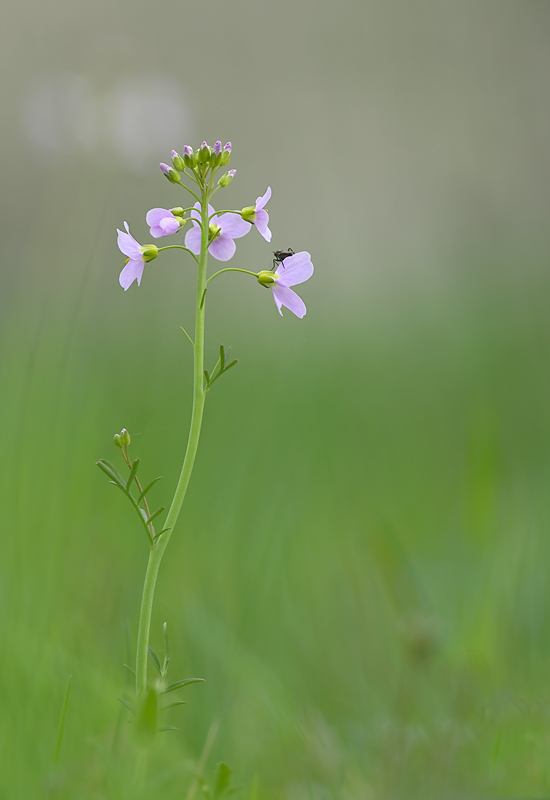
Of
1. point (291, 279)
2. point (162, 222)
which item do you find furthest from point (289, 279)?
point (162, 222)

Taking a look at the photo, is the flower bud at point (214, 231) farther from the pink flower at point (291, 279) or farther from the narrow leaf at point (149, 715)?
the narrow leaf at point (149, 715)

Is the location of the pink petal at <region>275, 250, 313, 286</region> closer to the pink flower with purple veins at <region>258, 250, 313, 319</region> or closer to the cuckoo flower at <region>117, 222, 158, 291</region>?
the pink flower with purple veins at <region>258, 250, 313, 319</region>

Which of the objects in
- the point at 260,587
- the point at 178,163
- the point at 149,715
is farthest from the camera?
the point at 260,587

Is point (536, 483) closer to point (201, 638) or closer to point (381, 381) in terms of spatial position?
point (381, 381)

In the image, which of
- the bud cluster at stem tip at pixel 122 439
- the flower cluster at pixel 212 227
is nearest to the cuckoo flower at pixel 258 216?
the flower cluster at pixel 212 227

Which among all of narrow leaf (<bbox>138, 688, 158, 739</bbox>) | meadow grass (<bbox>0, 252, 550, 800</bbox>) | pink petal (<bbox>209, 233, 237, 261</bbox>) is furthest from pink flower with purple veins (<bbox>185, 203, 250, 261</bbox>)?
narrow leaf (<bbox>138, 688, 158, 739</bbox>)

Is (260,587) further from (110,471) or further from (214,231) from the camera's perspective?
(214,231)
